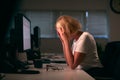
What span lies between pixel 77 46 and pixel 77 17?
3183mm

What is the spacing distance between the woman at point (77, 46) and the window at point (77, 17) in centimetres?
296

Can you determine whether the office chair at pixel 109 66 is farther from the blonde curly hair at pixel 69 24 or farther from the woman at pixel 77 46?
the blonde curly hair at pixel 69 24

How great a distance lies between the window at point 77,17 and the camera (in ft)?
17.5

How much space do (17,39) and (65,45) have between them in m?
0.53

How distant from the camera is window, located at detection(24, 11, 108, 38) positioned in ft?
17.5

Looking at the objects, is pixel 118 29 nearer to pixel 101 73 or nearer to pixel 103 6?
pixel 103 6

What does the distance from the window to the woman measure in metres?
2.96

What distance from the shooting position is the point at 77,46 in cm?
224

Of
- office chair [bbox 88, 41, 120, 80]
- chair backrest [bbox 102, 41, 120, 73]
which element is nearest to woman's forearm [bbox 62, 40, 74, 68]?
office chair [bbox 88, 41, 120, 80]

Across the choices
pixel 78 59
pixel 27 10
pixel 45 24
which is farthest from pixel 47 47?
pixel 78 59

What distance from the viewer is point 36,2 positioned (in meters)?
5.28

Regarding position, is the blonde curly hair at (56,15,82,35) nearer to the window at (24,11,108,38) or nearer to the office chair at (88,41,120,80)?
the office chair at (88,41,120,80)

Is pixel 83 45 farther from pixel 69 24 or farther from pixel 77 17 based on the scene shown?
pixel 77 17

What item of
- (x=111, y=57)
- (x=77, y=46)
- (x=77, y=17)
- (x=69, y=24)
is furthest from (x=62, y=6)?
(x=77, y=46)
